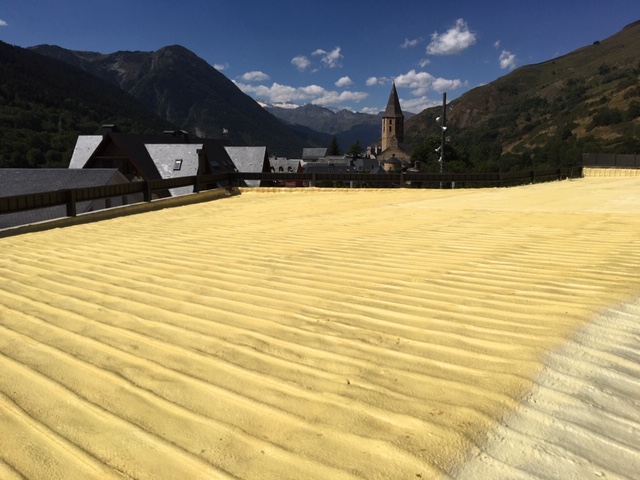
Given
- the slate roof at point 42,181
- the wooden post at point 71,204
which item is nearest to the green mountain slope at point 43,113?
the slate roof at point 42,181

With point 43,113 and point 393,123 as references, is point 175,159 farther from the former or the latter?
point 393,123

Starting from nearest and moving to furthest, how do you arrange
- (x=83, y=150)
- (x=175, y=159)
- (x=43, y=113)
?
(x=175, y=159), (x=83, y=150), (x=43, y=113)

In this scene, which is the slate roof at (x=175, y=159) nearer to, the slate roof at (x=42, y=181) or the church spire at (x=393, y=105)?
the slate roof at (x=42, y=181)

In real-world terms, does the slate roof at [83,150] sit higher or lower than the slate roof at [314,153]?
lower

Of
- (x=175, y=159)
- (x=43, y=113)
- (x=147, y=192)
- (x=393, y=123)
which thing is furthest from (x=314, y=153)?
Result: (x=147, y=192)

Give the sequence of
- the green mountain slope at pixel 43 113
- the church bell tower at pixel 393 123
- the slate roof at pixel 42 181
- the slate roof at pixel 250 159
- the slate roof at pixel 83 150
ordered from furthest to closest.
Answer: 1. the church bell tower at pixel 393 123
2. the green mountain slope at pixel 43 113
3. the slate roof at pixel 250 159
4. the slate roof at pixel 83 150
5. the slate roof at pixel 42 181

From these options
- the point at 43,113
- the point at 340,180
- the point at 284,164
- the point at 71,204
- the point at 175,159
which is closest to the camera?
the point at 71,204

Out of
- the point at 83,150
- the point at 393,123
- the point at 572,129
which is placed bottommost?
the point at 83,150

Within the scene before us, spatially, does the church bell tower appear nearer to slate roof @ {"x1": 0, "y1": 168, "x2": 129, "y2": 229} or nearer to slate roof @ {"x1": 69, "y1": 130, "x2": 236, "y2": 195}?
slate roof @ {"x1": 69, "y1": 130, "x2": 236, "y2": 195}

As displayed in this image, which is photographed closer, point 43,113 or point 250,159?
point 250,159

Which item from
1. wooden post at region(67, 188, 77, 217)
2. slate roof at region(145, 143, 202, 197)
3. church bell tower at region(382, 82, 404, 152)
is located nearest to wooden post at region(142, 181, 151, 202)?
wooden post at region(67, 188, 77, 217)

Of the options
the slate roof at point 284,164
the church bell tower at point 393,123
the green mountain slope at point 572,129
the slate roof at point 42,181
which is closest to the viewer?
the slate roof at point 42,181

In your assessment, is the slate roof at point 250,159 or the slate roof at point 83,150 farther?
the slate roof at point 250,159

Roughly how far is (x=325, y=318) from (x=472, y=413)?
1.77m
